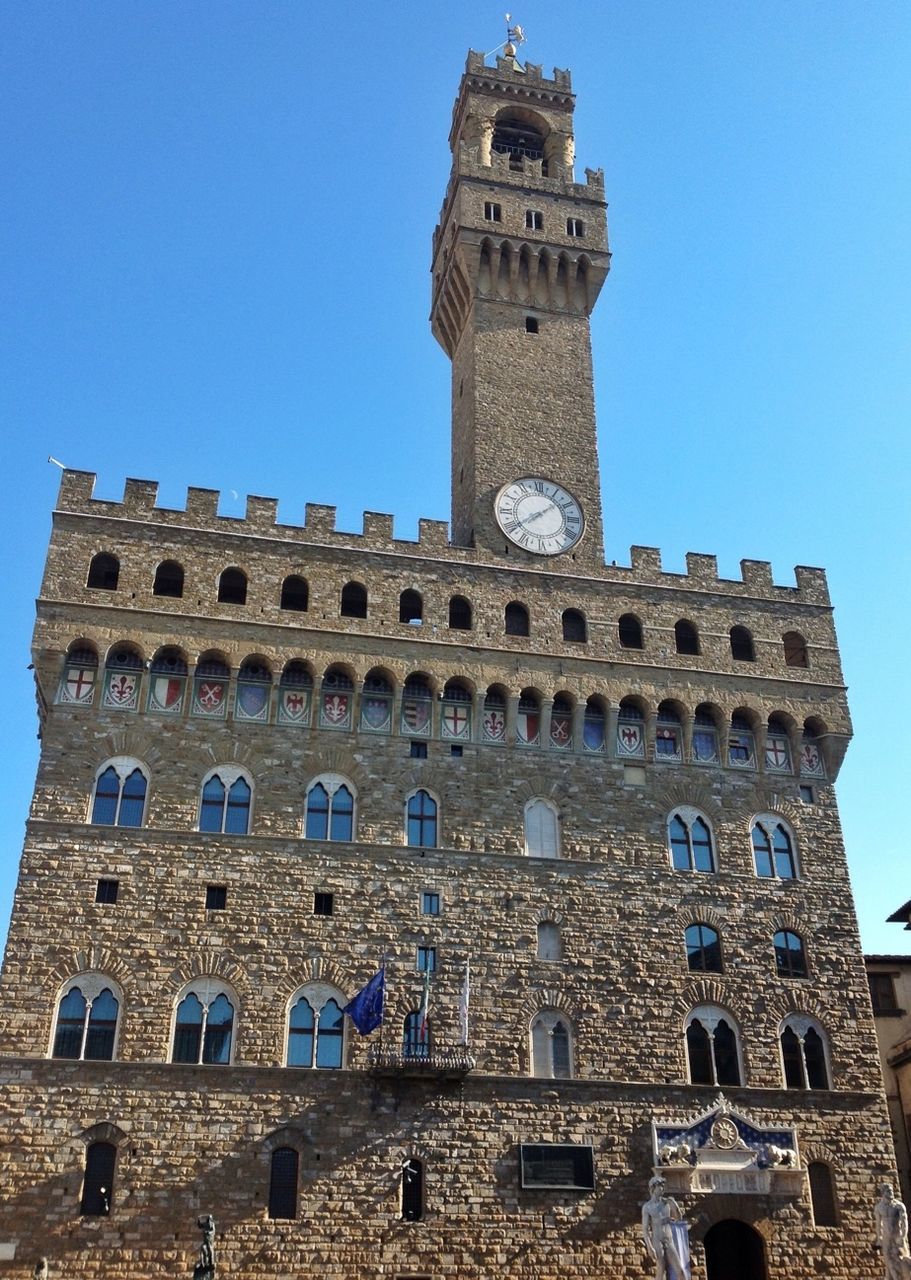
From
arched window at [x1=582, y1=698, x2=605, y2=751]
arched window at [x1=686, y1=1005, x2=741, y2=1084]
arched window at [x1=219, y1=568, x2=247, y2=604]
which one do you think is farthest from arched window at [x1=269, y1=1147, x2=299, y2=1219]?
arched window at [x1=219, y1=568, x2=247, y2=604]

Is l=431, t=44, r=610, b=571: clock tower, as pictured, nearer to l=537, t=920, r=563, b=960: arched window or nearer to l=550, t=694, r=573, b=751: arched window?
l=550, t=694, r=573, b=751: arched window

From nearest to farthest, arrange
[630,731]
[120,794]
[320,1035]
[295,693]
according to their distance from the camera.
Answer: [320,1035] → [120,794] → [295,693] → [630,731]

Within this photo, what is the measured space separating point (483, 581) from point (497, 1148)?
13.4 meters

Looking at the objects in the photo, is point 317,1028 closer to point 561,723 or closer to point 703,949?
point 703,949

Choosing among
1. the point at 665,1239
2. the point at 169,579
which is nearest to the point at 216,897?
the point at 169,579

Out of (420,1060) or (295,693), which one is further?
(295,693)

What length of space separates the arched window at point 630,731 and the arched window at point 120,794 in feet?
37.9

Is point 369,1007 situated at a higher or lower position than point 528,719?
lower

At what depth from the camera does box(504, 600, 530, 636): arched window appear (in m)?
32.2

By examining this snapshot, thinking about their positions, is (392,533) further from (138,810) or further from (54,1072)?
(54,1072)

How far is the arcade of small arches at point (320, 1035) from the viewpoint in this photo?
26016 mm

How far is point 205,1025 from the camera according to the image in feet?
86.8

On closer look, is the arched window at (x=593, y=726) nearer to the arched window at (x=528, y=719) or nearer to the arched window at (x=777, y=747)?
the arched window at (x=528, y=719)

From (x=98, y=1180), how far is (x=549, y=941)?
34.9 feet
